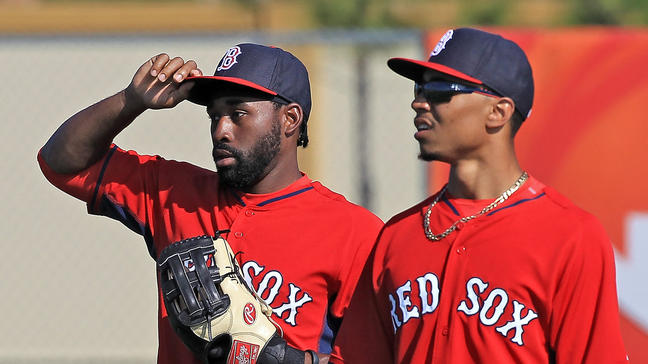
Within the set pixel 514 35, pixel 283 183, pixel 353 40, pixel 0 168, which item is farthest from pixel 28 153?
pixel 283 183

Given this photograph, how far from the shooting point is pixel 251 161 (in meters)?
Result: 3.18

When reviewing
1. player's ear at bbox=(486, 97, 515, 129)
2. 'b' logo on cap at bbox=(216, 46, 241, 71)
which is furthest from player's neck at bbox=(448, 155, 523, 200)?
'b' logo on cap at bbox=(216, 46, 241, 71)

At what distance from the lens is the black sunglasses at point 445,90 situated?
9.05 feet

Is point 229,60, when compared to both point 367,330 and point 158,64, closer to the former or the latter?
point 158,64

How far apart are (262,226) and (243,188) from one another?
0.18m

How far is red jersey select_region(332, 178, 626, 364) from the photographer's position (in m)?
2.48

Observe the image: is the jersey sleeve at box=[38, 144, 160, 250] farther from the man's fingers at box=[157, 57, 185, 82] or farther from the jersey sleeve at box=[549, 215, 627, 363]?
the jersey sleeve at box=[549, 215, 627, 363]

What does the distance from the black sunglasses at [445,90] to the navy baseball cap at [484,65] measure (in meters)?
0.02

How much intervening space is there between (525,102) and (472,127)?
191 millimetres

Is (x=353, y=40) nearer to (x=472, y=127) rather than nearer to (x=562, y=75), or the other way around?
(x=562, y=75)

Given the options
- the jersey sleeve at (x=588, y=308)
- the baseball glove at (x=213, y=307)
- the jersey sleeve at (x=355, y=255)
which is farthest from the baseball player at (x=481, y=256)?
the baseball glove at (x=213, y=307)

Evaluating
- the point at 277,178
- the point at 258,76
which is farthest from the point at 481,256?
the point at 258,76

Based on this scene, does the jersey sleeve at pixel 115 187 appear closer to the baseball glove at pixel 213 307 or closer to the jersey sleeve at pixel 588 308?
the baseball glove at pixel 213 307

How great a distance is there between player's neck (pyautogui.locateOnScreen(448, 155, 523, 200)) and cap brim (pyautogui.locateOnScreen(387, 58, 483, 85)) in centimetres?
24
